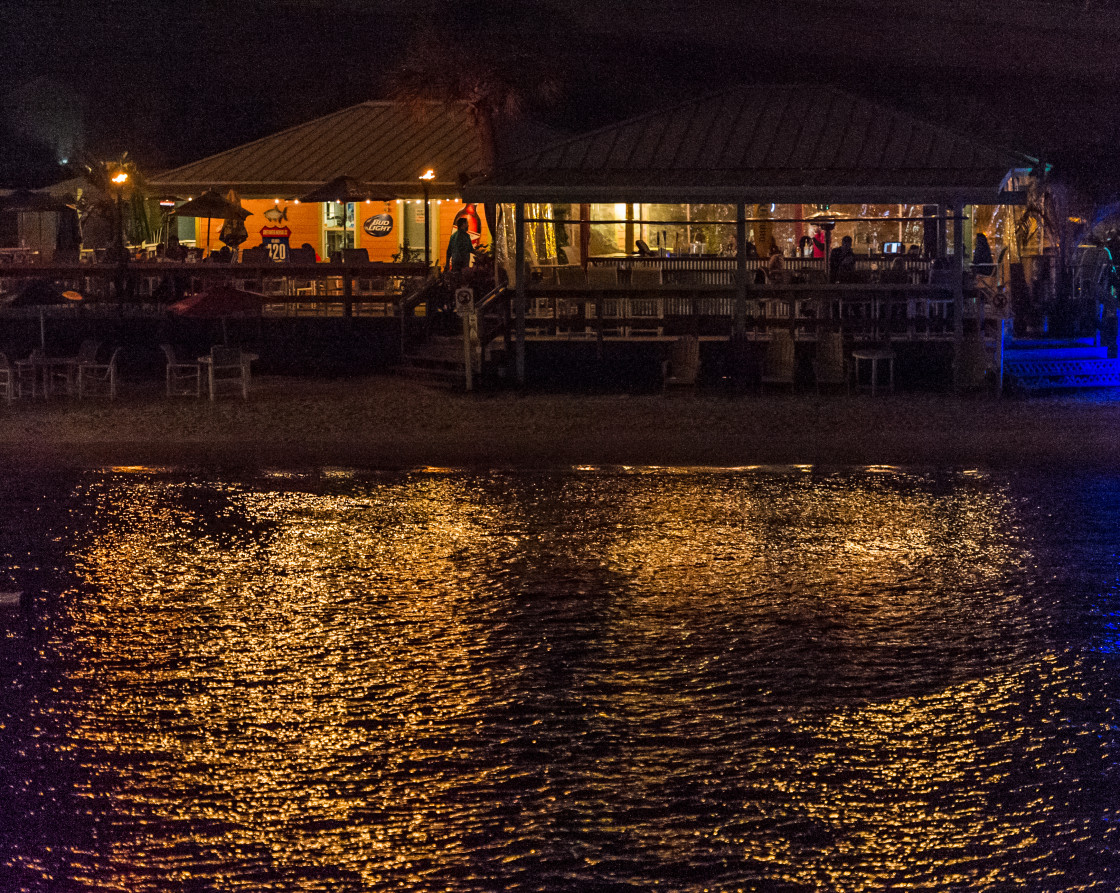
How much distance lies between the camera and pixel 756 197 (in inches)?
864

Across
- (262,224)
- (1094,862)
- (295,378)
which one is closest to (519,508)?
(1094,862)

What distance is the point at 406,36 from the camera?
57.0 meters

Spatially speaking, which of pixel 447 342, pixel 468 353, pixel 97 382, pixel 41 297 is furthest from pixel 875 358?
pixel 41 297

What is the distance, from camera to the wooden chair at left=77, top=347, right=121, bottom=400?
2197 centimetres

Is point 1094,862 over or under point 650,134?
under

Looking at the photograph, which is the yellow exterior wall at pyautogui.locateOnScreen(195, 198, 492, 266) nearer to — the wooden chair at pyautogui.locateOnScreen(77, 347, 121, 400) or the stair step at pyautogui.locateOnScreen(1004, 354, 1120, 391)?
the wooden chair at pyautogui.locateOnScreen(77, 347, 121, 400)

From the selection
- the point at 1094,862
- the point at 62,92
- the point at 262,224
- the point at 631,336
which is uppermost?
the point at 62,92

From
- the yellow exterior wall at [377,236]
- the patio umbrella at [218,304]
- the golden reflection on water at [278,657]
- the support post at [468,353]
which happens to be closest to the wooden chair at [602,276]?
the support post at [468,353]

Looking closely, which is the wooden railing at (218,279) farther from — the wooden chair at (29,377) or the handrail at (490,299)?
the wooden chair at (29,377)

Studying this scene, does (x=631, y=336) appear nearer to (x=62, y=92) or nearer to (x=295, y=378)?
(x=295, y=378)

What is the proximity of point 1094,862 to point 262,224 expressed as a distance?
1387 inches

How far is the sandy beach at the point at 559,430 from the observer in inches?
603

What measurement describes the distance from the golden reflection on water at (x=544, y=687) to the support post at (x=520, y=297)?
10.5m

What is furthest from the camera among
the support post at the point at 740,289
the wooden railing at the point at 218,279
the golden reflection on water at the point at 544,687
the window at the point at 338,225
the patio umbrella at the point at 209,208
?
the window at the point at 338,225
